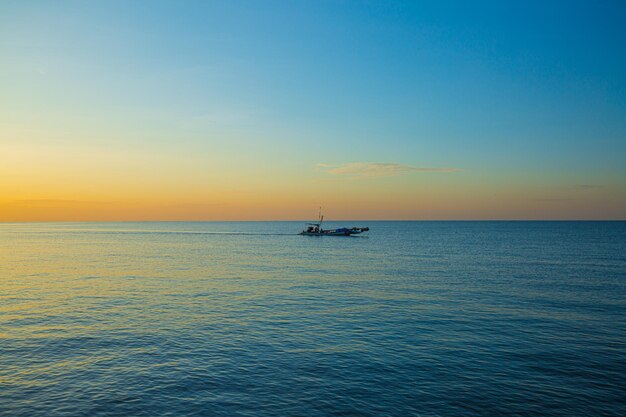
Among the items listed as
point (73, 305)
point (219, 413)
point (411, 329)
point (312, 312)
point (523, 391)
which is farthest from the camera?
point (73, 305)

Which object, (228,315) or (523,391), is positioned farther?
(228,315)

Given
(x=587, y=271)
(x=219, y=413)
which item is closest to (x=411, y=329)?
(x=219, y=413)

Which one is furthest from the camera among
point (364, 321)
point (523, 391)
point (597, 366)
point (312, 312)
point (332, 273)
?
point (332, 273)

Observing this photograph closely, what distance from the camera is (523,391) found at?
2100 cm

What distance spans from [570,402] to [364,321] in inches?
667

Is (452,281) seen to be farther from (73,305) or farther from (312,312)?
(73,305)

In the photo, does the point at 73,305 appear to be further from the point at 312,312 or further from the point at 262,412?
the point at 262,412

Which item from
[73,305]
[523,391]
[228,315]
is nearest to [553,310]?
[523,391]

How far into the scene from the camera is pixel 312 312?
3772cm

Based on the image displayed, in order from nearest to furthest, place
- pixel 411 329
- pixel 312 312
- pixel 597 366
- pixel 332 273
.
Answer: pixel 597 366, pixel 411 329, pixel 312 312, pixel 332 273

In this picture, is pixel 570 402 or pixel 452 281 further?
pixel 452 281

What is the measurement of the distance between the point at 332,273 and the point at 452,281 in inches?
733

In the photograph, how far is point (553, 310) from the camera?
39.3m

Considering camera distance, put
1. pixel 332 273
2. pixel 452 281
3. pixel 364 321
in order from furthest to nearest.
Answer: pixel 332 273 < pixel 452 281 < pixel 364 321
